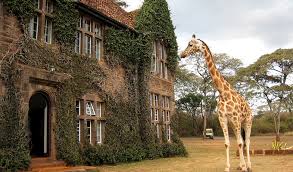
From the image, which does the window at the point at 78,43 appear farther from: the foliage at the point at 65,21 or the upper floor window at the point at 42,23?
the upper floor window at the point at 42,23

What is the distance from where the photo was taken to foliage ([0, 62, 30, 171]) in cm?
1077

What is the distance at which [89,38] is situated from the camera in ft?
51.1

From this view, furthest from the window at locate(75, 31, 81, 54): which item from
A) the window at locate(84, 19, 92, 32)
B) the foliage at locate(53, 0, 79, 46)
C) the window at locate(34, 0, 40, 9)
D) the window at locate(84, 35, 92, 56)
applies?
the window at locate(34, 0, 40, 9)

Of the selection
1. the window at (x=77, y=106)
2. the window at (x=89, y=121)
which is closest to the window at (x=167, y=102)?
the window at (x=89, y=121)

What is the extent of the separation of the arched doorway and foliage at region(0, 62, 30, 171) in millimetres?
1428

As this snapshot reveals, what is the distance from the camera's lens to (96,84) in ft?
50.0

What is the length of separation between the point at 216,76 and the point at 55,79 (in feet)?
18.1

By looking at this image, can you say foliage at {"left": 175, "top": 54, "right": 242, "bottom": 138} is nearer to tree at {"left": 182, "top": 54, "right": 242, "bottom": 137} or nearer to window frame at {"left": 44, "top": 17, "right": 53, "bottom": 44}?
tree at {"left": 182, "top": 54, "right": 242, "bottom": 137}

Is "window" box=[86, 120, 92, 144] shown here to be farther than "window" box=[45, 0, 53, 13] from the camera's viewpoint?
Yes

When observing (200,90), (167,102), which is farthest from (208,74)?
(167,102)

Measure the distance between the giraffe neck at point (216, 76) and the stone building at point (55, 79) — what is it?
15.8 feet

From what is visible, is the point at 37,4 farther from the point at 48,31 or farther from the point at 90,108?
the point at 90,108

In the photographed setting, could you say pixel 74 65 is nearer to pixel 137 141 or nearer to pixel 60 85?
pixel 60 85

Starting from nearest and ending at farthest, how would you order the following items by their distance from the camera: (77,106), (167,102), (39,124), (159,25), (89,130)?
(39,124) → (77,106) → (89,130) → (159,25) → (167,102)
